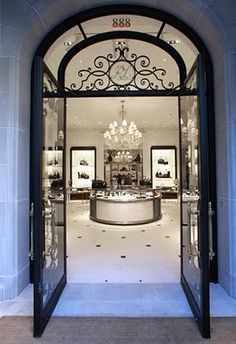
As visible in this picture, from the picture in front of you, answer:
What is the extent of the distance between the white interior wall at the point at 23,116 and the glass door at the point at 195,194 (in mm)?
436

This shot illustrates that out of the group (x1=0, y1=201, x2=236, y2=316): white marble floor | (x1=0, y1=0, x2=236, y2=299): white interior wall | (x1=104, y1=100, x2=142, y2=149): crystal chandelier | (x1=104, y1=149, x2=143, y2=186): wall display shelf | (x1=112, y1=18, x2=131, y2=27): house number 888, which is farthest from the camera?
(x1=104, y1=149, x2=143, y2=186): wall display shelf

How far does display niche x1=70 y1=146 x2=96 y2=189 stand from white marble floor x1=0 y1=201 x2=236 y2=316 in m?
8.85

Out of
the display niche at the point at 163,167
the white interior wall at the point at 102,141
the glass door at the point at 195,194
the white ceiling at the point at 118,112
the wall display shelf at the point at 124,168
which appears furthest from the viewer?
the wall display shelf at the point at 124,168

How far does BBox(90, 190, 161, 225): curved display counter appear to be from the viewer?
732 centimetres

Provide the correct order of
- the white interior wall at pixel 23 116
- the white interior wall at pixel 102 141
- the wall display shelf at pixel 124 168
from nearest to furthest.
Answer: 1. the white interior wall at pixel 23 116
2. the white interior wall at pixel 102 141
3. the wall display shelf at pixel 124 168

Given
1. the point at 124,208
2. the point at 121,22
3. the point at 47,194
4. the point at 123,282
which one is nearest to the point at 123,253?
the point at 123,282

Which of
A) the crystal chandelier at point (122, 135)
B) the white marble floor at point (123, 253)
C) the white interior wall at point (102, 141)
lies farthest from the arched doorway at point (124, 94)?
the white interior wall at point (102, 141)

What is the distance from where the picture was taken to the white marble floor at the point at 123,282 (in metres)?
2.55

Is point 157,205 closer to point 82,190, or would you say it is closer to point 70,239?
point 70,239

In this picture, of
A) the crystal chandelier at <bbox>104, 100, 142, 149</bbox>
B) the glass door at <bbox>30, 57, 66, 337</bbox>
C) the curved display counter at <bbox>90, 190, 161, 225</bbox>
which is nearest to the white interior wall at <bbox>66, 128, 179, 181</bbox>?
the crystal chandelier at <bbox>104, 100, 142, 149</bbox>

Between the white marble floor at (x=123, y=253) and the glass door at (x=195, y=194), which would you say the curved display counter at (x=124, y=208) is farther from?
the glass door at (x=195, y=194)

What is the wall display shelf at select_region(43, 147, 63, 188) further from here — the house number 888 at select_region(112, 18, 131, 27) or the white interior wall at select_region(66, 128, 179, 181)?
the white interior wall at select_region(66, 128, 179, 181)

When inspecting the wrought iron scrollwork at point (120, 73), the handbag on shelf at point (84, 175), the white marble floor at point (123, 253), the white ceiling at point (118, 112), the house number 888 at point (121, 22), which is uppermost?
the white ceiling at point (118, 112)

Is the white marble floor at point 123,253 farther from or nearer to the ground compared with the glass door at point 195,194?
nearer to the ground
